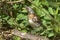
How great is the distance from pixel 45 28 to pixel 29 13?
51 cm

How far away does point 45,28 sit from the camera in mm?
4473

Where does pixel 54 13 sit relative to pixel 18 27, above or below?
above

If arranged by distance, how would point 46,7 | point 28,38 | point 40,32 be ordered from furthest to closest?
1. point 46,7
2. point 40,32
3. point 28,38

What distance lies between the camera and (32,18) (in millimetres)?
4648

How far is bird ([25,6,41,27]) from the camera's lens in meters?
4.52

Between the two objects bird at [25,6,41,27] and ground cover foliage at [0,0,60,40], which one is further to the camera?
bird at [25,6,41,27]

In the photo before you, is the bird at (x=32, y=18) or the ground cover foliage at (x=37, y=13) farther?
the bird at (x=32, y=18)

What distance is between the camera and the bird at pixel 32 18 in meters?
4.52

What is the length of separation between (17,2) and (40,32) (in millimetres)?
894

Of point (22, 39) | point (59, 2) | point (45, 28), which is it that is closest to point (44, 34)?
point (45, 28)

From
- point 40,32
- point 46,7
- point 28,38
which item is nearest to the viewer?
point 28,38

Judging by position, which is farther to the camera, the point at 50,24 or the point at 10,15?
the point at 10,15

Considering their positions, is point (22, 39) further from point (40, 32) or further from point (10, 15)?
point (10, 15)

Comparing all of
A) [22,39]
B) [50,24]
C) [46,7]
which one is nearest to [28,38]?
[22,39]
